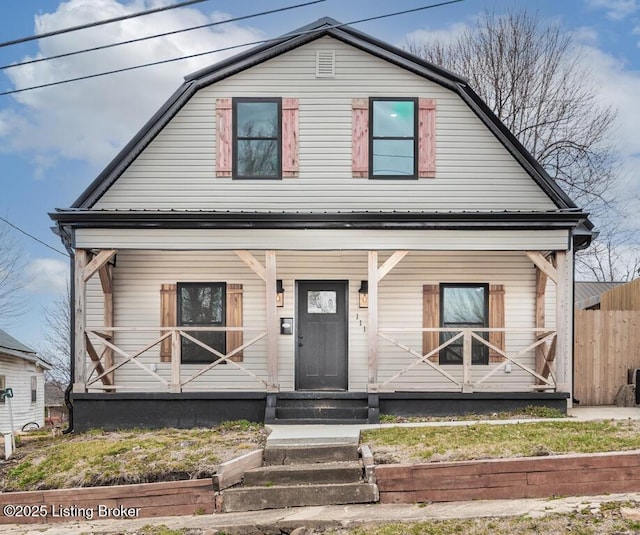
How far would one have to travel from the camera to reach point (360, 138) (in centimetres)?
1256

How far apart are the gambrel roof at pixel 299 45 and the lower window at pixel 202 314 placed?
2.34m

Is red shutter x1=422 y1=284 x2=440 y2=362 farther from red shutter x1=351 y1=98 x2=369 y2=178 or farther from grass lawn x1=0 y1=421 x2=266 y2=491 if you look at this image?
grass lawn x1=0 y1=421 x2=266 y2=491

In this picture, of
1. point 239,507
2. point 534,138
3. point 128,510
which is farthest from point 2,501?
point 534,138

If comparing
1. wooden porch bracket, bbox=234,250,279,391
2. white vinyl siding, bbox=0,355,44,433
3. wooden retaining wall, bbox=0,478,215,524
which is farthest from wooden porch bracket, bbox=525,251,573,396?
white vinyl siding, bbox=0,355,44,433

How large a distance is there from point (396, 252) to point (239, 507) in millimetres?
5240

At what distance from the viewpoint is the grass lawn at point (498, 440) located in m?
8.21

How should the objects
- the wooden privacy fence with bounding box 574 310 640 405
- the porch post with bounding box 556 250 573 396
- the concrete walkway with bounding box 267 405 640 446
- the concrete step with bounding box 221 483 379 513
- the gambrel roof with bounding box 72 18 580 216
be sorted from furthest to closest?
the wooden privacy fence with bounding box 574 310 640 405
the gambrel roof with bounding box 72 18 580 216
the porch post with bounding box 556 250 573 396
the concrete walkway with bounding box 267 405 640 446
the concrete step with bounding box 221 483 379 513

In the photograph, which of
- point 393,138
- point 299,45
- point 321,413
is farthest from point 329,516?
point 299,45

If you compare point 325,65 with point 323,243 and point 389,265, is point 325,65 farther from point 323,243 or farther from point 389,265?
point 389,265

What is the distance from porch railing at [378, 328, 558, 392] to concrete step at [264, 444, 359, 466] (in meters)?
2.54

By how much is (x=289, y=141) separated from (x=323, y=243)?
212 centimetres

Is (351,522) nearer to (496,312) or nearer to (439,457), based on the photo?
(439,457)

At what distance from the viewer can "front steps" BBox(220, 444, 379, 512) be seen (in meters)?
7.77

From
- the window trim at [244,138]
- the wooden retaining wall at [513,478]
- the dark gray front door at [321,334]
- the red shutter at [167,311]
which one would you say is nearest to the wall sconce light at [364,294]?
the dark gray front door at [321,334]
